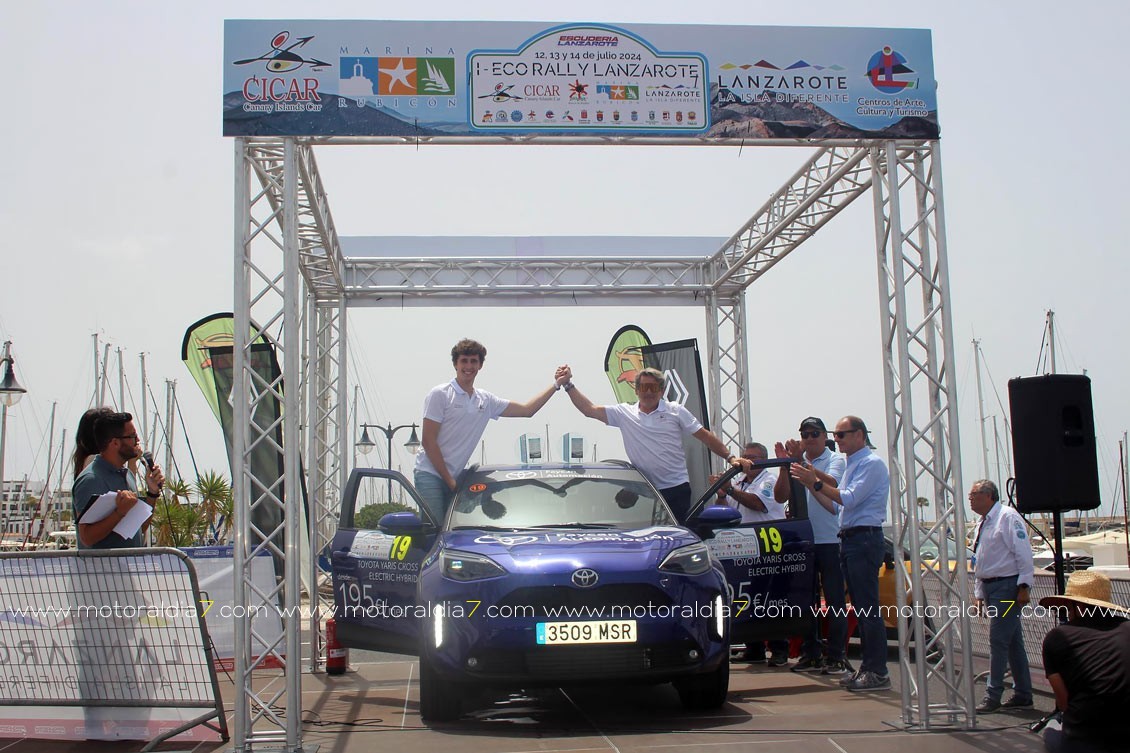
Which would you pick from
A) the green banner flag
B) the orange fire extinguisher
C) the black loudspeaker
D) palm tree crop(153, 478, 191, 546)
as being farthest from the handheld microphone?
palm tree crop(153, 478, 191, 546)

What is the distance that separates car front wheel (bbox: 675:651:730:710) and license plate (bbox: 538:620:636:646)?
0.81 metres

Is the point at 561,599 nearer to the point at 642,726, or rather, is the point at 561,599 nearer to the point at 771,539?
the point at 642,726

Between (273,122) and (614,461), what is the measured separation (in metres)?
3.46

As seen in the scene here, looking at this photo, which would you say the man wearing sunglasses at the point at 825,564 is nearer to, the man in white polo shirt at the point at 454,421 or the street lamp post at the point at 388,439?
the man in white polo shirt at the point at 454,421

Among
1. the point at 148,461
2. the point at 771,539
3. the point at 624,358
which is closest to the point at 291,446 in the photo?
the point at 148,461

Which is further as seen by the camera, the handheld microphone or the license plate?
the handheld microphone

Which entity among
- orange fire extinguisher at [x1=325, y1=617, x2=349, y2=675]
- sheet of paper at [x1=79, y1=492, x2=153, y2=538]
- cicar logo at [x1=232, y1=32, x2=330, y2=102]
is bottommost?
orange fire extinguisher at [x1=325, y1=617, x2=349, y2=675]

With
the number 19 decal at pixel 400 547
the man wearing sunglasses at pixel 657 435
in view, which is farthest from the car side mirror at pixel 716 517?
the number 19 decal at pixel 400 547

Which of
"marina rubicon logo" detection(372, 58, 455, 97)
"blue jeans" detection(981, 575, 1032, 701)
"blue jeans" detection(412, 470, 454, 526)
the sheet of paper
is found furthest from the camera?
"blue jeans" detection(412, 470, 454, 526)

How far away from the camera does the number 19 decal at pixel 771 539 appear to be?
24.8ft

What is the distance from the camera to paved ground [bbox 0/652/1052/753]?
568cm

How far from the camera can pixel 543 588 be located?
227 inches

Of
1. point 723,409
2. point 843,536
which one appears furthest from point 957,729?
point 723,409

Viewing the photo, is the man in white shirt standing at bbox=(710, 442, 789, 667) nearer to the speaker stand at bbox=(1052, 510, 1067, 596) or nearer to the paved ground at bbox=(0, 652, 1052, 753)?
the paved ground at bbox=(0, 652, 1052, 753)
